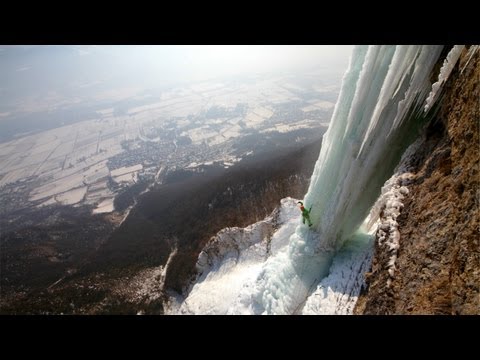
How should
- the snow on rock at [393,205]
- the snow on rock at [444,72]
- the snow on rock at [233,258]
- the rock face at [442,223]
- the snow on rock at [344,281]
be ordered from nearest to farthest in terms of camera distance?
the rock face at [442,223] → the snow on rock at [444,72] → the snow on rock at [393,205] → the snow on rock at [344,281] → the snow on rock at [233,258]

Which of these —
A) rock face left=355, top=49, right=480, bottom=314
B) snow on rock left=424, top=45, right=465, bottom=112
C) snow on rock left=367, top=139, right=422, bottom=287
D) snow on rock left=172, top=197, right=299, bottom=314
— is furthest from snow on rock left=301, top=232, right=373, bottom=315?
snow on rock left=172, top=197, right=299, bottom=314

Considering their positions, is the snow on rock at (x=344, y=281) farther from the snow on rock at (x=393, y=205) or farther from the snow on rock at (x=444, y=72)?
the snow on rock at (x=444, y=72)

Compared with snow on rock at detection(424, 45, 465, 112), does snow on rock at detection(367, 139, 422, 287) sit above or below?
below

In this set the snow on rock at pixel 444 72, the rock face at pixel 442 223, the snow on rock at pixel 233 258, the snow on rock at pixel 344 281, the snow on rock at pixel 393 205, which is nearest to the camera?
the rock face at pixel 442 223

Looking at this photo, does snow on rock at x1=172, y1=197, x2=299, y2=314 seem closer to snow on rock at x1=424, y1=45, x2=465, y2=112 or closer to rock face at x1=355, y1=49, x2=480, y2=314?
rock face at x1=355, y1=49, x2=480, y2=314

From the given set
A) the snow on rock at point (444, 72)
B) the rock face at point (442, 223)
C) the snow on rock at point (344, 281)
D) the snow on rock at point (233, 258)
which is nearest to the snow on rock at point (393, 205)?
the rock face at point (442, 223)

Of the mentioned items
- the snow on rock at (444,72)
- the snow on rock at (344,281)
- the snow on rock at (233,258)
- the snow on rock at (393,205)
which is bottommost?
the snow on rock at (233,258)

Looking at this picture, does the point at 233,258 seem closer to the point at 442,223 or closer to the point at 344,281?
the point at 344,281

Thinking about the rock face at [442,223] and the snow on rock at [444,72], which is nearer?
the rock face at [442,223]

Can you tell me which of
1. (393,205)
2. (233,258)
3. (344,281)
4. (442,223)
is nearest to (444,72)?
(393,205)

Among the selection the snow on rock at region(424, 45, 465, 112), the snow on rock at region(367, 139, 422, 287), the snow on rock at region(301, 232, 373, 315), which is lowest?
the snow on rock at region(301, 232, 373, 315)
